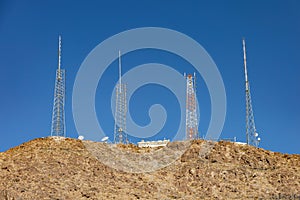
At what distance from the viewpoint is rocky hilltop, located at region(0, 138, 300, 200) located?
1310 inches

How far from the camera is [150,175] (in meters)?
36.6

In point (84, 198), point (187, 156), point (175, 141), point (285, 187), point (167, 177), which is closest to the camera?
point (84, 198)

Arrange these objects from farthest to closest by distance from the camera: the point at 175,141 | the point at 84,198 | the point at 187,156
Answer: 1. the point at 175,141
2. the point at 187,156
3. the point at 84,198

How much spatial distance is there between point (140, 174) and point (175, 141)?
20.4 ft

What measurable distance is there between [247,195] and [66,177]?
39.4 feet

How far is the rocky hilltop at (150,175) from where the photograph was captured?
3328 centimetres

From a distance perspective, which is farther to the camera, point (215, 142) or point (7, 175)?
point (215, 142)

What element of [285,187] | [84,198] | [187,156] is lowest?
[84,198]

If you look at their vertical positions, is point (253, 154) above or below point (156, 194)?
above

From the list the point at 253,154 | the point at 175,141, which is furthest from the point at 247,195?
the point at 175,141

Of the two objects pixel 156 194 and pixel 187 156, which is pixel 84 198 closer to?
pixel 156 194

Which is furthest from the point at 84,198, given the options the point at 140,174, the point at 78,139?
the point at 78,139

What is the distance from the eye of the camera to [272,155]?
127 feet

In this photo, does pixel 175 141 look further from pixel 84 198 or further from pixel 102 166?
pixel 84 198
